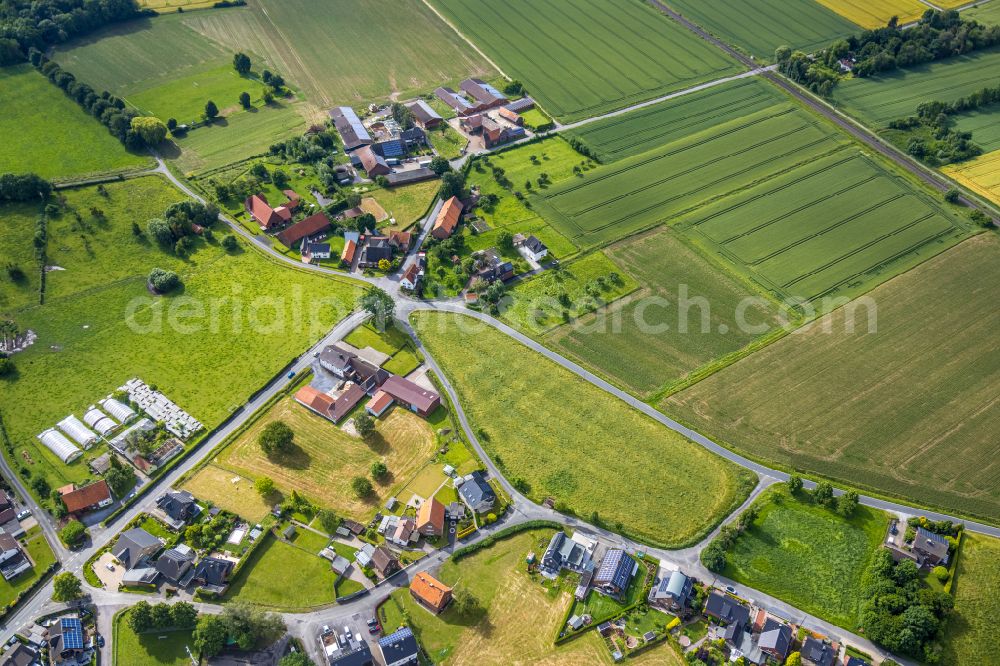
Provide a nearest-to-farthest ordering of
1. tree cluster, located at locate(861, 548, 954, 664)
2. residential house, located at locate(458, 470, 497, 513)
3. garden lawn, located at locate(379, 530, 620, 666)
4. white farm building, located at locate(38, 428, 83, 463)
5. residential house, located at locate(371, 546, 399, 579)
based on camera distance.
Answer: tree cluster, located at locate(861, 548, 954, 664), garden lawn, located at locate(379, 530, 620, 666), residential house, located at locate(371, 546, 399, 579), residential house, located at locate(458, 470, 497, 513), white farm building, located at locate(38, 428, 83, 463)

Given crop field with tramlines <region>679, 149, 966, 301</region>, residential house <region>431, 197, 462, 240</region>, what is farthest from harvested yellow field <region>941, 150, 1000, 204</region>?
residential house <region>431, 197, 462, 240</region>

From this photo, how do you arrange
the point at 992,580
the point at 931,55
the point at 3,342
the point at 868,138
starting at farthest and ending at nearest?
the point at 931,55, the point at 868,138, the point at 3,342, the point at 992,580

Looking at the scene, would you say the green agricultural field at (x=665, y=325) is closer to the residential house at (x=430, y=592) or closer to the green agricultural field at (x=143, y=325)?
the residential house at (x=430, y=592)

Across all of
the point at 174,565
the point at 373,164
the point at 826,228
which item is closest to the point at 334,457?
the point at 174,565

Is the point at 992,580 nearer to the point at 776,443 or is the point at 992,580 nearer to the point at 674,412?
the point at 776,443

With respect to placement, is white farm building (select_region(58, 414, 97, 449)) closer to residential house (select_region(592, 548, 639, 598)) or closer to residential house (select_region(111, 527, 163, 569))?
residential house (select_region(111, 527, 163, 569))

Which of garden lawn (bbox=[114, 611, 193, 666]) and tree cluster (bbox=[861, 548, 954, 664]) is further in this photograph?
tree cluster (bbox=[861, 548, 954, 664])

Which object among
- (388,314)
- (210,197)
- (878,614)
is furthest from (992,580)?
(210,197)

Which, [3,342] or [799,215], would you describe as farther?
[799,215]
